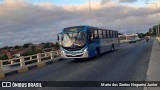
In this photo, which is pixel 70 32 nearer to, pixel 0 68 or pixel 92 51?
pixel 92 51

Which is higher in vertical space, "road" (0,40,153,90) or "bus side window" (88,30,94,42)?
"bus side window" (88,30,94,42)

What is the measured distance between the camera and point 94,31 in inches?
1160

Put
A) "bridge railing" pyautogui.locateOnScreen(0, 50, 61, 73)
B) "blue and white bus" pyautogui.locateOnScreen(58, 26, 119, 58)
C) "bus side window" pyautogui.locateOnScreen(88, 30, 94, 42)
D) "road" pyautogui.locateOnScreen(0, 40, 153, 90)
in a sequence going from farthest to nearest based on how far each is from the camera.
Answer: "bus side window" pyautogui.locateOnScreen(88, 30, 94, 42) < "blue and white bus" pyautogui.locateOnScreen(58, 26, 119, 58) < "bridge railing" pyautogui.locateOnScreen(0, 50, 61, 73) < "road" pyautogui.locateOnScreen(0, 40, 153, 90)

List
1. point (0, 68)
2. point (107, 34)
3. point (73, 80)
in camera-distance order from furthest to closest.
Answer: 1. point (107, 34)
2. point (0, 68)
3. point (73, 80)

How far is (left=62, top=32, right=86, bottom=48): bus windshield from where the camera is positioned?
26906mm

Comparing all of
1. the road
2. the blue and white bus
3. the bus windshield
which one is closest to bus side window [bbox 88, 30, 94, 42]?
the blue and white bus

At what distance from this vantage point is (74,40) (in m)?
27.0

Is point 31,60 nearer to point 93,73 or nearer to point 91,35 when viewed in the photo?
point 91,35

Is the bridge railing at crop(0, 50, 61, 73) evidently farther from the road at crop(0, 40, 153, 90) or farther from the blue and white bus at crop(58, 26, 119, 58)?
the blue and white bus at crop(58, 26, 119, 58)

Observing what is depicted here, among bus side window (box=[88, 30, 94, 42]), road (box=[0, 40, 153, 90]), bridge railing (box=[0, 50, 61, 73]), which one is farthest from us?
bus side window (box=[88, 30, 94, 42])

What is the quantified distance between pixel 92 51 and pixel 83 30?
7.05 feet

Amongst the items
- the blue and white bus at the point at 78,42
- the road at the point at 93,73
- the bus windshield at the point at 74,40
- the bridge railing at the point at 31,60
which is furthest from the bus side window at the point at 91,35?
the road at the point at 93,73

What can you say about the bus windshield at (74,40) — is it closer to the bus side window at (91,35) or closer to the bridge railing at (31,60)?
the bus side window at (91,35)

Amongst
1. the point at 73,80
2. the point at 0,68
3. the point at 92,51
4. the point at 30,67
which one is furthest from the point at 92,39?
the point at 73,80
